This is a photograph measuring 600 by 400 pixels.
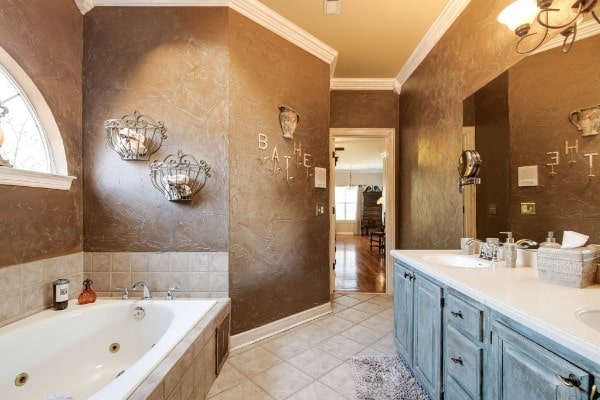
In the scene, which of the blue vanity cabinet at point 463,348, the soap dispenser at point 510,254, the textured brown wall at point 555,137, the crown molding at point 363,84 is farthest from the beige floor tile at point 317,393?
the crown molding at point 363,84

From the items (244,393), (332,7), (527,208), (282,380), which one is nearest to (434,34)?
(332,7)

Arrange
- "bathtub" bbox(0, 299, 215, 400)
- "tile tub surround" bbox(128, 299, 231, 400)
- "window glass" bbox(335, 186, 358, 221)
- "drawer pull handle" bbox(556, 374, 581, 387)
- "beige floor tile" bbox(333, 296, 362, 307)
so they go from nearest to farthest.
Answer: "drawer pull handle" bbox(556, 374, 581, 387) < "tile tub surround" bbox(128, 299, 231, 400) < "bathtub" bbox(0, 299, 215, 400) < "beige floor tile" bbox(333, 296, 362, 307) < "window glass" bbox(335, 186, 358, 221)

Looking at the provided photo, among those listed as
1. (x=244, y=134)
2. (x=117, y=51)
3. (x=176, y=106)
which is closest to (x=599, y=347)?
(x=244, y=134)

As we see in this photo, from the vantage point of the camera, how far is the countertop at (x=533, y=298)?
0.75m

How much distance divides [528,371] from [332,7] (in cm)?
265

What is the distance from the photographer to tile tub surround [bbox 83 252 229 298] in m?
2.12

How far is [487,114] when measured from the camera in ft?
6.09

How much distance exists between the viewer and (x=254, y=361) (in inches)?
80.1

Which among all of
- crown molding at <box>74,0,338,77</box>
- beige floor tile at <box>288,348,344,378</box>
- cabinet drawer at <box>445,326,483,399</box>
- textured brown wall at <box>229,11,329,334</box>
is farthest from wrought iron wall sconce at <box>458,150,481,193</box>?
crown molding at <box>74,0,338,77</box>

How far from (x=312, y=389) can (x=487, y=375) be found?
106cm

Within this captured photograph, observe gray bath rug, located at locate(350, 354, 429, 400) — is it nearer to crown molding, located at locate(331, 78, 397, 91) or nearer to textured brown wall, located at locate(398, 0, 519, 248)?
textured brown wall, located at locate(398, 0, 519, 248)

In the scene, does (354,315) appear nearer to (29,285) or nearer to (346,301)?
(346,301)

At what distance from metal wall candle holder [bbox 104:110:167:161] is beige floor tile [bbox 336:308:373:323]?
8.00 feet

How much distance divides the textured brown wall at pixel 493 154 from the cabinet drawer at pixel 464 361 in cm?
84
